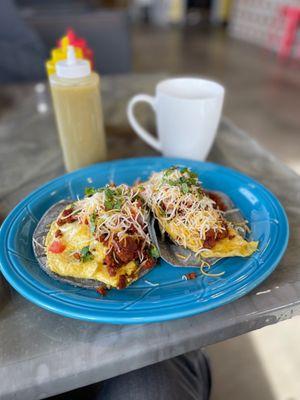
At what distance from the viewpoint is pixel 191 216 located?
1.86 ft

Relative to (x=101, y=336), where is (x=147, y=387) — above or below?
below

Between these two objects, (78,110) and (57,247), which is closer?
(57,247)

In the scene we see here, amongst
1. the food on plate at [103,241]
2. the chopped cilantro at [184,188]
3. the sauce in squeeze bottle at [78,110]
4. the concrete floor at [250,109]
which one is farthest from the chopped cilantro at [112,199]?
the concrete floor at [250,109]

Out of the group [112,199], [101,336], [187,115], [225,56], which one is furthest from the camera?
[225,56]

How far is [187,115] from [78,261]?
0.40m

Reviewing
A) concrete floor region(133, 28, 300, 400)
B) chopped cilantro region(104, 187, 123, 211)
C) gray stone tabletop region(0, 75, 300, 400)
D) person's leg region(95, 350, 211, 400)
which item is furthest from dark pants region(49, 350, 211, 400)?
concrete floor region(133, 28, 300, 400)

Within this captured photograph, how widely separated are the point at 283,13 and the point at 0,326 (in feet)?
15.8

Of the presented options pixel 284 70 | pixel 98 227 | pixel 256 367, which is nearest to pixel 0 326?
pixel 98 227

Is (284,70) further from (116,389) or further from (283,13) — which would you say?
(116,389)

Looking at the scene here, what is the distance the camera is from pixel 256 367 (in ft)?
3.54

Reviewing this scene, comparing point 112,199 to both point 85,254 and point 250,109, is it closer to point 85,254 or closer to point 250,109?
point 85,254

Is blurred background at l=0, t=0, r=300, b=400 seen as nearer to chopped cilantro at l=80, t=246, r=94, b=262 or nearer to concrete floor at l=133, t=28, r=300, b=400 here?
concrete floor at l=133, t=28, r=300, b=400

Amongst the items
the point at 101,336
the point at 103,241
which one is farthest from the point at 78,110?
the point at 101,336

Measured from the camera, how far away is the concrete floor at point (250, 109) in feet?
3.44
